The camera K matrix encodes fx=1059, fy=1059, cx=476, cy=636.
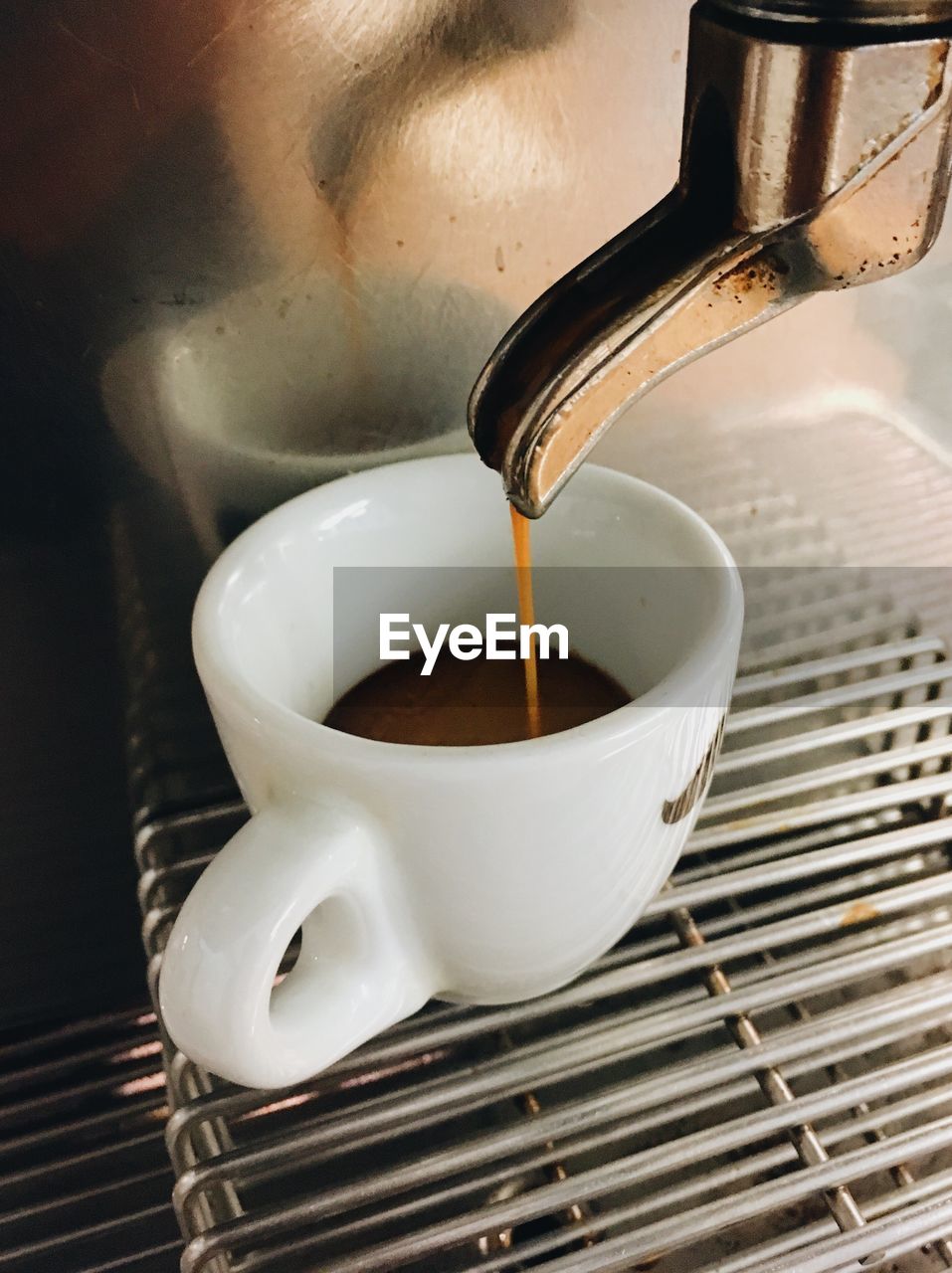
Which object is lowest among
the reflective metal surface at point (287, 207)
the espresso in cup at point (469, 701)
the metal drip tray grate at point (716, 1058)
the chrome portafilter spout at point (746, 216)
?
the metal drip tray grate at point (716, 1058)

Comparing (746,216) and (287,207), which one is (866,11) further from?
(287,207)

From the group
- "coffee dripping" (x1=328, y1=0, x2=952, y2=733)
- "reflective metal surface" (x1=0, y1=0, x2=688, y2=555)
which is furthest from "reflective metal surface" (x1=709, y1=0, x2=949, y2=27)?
"reflective metal surface" (x1=0, y1=0, x2=688, y2=555)

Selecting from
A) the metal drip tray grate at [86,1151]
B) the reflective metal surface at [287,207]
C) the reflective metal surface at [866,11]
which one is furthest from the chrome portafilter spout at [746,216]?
the metal drip tray grate at [86,1151]

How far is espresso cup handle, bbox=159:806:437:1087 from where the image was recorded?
0.74ft

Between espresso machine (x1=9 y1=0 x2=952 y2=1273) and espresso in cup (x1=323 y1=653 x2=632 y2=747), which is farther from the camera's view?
espresso in cup (x1=323 y1=653 x2=632 y2=747)

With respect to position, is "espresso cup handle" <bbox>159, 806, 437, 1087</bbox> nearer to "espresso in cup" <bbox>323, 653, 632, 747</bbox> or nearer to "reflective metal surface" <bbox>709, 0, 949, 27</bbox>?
"espresso in cup" <bbox>323, 653, 632, 747</bbox>

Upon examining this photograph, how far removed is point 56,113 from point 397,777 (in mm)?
193

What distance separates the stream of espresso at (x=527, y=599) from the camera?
0.30m

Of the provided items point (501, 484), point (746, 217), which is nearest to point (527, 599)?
point (501, 484)

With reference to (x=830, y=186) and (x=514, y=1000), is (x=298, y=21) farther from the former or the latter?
(x=514, y=1000)

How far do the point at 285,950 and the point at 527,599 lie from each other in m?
0.13

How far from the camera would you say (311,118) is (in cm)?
29

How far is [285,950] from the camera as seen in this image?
24 centimetres

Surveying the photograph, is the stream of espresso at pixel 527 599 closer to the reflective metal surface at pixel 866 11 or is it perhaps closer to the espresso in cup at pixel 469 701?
the espresso in cup at pixel 469 701
